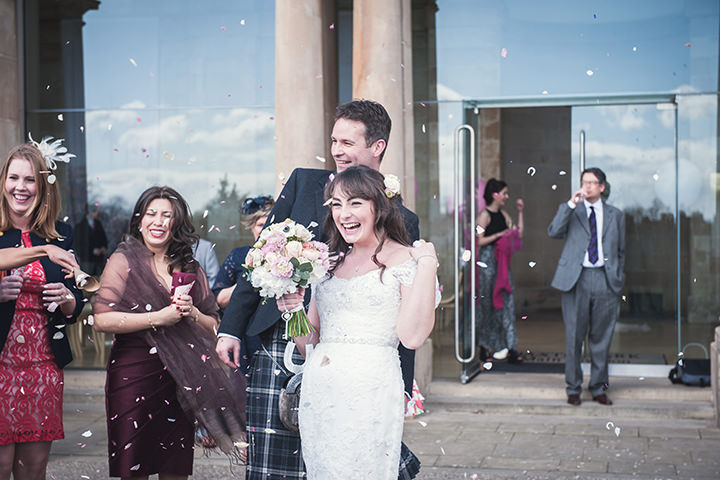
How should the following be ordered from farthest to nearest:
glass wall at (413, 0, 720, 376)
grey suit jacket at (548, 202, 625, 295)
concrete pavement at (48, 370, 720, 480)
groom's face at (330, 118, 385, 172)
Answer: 1. glass wall at (413, 0, 720, 376)
2. grey suit jacket at (548, 202, 625, 295)
3. concrete pavement at (48, 370, 720, 480)
4. groom's face at (330, 118, 385, 172)

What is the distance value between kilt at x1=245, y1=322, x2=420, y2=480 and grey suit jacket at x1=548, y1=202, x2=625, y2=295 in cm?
483

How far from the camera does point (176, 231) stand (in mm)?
5035

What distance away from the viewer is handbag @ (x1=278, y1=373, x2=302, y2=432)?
3814 millimetres

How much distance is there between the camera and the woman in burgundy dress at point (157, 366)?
183 inches

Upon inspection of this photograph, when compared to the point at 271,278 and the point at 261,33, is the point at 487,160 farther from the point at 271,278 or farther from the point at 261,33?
the point at 271,278

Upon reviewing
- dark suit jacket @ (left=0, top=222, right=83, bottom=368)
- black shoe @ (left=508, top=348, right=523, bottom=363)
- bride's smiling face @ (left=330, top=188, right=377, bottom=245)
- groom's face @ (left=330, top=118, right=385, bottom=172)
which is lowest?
black shoe @ (left=508, top=348, right=523, bottom=363)

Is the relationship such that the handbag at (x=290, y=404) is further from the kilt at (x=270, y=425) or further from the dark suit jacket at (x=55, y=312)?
the dark suit jacket at (x=55, y=312)

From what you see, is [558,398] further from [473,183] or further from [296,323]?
[296,323]

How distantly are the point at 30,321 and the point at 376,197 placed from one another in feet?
7.20

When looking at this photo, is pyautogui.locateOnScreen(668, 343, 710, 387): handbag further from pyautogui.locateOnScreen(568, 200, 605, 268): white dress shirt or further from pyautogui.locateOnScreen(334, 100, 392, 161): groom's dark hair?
pyautogui.locateOnScreen(334, 100, 392, 161): groom's dark hair

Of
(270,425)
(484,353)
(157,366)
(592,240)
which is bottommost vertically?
(484,353)

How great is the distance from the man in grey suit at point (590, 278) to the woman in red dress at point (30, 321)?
4896 mm

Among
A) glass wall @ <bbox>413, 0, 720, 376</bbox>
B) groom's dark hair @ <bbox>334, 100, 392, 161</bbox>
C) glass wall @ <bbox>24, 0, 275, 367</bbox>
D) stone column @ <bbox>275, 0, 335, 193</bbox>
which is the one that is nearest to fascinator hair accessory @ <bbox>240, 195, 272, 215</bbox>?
stone column @ <bbox>275, 0, 335, 193</bbox>

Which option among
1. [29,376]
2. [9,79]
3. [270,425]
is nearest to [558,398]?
[270,425]
